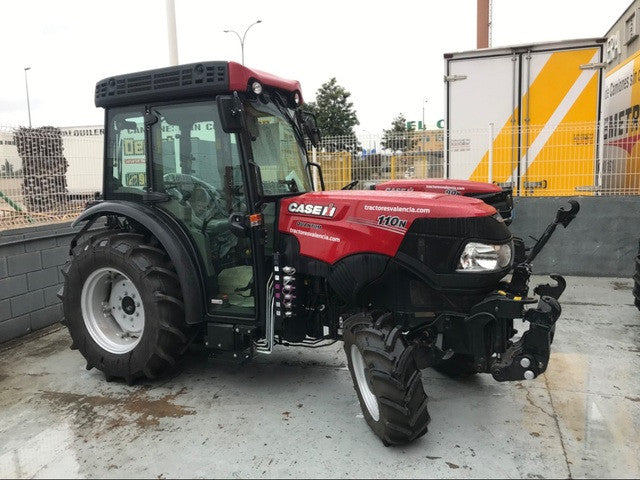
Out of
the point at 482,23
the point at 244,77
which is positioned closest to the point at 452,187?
the point at 244,77

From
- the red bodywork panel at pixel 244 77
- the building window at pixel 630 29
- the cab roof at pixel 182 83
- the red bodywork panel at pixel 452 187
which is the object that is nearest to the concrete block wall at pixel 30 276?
the cab roof at pixel 182 83

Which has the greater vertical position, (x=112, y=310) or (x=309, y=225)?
(x=309, y=225)

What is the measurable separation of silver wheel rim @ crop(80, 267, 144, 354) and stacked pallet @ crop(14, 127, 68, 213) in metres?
1.95

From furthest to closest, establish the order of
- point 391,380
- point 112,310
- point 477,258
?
point 112,310 < point 477,258 < point 391,380

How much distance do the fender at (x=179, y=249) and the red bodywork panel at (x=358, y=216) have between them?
0.71 m

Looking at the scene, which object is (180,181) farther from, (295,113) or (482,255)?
(482,255)

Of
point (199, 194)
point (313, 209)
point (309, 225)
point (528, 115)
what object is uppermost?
point (528, 115)

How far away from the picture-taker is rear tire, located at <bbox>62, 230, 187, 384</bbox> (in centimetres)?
372

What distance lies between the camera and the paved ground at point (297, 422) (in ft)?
9.36

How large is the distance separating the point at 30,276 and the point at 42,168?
1174 mm

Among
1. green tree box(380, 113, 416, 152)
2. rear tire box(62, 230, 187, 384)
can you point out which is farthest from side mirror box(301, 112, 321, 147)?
green tree box(380, 113, 416, 152)

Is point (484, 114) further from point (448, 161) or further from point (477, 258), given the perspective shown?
point (477, 258)

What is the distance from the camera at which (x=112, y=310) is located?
421cm

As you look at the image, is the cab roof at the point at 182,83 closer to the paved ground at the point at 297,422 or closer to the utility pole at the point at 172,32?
the paved ground at the point at 297,422
